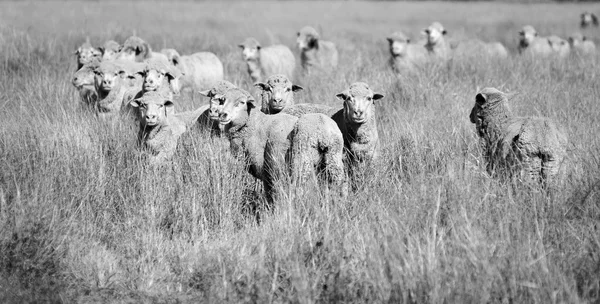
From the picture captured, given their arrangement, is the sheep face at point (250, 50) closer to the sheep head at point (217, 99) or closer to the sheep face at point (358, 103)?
the sheep head at point (217, 99)

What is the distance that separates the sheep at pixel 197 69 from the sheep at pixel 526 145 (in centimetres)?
669

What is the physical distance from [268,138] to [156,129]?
160cm

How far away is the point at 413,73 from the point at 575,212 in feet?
22.9

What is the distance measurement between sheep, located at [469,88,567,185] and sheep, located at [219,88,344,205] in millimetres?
1608

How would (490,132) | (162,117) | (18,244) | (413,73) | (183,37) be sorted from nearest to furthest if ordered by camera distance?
(18,244), (490,132), (162,117), (413,73), (183,37)

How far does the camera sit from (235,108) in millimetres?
7711

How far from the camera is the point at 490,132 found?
24.7 feet

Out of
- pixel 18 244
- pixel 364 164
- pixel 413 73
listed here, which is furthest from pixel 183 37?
pixel 18 244

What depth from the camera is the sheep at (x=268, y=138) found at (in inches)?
269

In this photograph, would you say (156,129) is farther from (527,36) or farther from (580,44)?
(580,44)

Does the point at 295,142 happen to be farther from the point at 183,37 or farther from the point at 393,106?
the point at 183,37

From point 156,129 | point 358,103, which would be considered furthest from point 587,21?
point 156,129

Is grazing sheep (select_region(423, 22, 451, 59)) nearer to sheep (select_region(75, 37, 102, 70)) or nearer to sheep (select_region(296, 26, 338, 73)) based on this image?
sheep (select_region(296, 26, 338, 73))

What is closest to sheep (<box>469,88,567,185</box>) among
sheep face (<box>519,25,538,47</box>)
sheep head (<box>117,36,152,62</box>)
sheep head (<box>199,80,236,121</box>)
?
sheep head (<box>199,80,236,121</box>)
